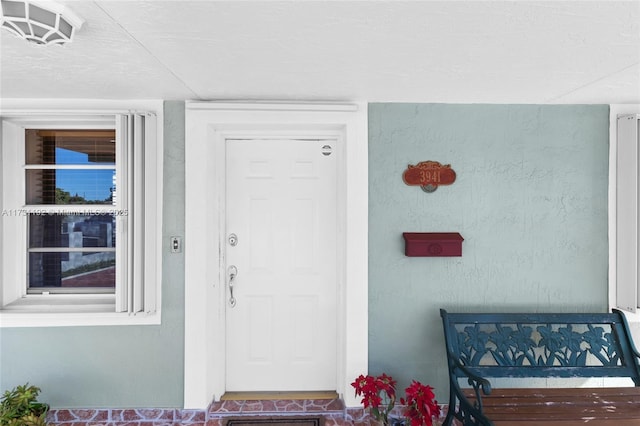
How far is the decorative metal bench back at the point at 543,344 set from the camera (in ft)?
7.22

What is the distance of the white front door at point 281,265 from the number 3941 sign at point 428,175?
55cm

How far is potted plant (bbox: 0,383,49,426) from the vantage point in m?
1.92

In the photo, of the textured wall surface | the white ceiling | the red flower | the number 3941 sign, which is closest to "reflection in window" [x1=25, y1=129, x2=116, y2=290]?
the white ceiling

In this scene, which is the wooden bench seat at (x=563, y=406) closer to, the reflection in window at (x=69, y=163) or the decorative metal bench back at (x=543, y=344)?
the decorative metal bench back at (x=543, y=344)

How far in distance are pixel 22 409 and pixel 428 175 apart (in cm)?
290

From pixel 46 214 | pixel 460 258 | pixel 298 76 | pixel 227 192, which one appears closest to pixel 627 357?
pixel 460 258

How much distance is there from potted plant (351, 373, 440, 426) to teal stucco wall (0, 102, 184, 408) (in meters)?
1.24

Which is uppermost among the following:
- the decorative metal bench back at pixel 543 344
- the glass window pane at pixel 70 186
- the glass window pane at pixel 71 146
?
the glass window pane at pixel 71 146

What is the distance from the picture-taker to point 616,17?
4.28 ft

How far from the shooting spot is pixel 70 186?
8.04ft

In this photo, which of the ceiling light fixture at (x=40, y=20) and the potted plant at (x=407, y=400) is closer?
the ceiling light fixture at (x=40, y=20)

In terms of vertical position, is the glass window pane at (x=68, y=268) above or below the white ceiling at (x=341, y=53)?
below

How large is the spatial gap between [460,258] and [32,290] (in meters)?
3.02

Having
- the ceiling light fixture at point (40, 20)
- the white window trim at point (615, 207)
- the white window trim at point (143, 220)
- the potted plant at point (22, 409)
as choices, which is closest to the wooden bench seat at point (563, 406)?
the white window trim at point (615, 207)
